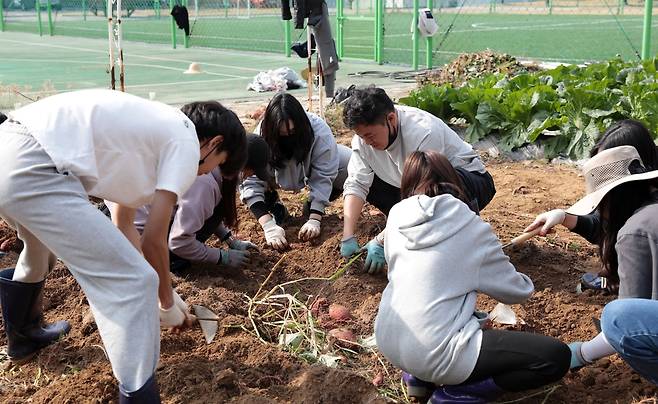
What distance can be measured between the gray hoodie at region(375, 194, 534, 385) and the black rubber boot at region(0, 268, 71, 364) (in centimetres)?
136

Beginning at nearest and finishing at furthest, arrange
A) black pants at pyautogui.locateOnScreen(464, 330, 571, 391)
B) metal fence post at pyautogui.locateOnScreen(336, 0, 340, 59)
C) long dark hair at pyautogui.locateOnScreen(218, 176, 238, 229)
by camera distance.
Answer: black pants at pyautogui.locateOnScreen(464, 330, 571, 391)
long dark hair at pyautogui.locateOnScreen(218, 176, 238, 229)
metal fence post at pyautogui.locateOnScreen(336, 0, 340, 59)

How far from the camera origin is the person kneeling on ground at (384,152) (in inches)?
144

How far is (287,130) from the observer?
4.38m

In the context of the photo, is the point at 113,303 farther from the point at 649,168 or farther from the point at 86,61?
the point at 86,61

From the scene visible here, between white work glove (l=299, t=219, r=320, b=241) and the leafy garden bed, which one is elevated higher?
the leafy garden bed

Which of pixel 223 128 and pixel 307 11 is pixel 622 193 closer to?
pixel 223 128

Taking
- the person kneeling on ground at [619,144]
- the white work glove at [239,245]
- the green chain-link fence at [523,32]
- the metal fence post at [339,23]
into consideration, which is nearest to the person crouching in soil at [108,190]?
the person kneeling on ground at [619,144]

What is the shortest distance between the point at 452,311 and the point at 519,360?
11.4 inches

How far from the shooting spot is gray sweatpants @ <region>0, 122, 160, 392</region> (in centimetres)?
231

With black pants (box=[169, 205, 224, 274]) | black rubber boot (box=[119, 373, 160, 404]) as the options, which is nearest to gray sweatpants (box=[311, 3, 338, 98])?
black pants (box=[169, 205, 224, 274])

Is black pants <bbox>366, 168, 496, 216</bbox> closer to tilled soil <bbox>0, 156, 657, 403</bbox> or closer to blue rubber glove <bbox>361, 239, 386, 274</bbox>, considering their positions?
tilled soil <bbox>0, 156, 657, 403</bbox>

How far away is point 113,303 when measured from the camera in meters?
2.32

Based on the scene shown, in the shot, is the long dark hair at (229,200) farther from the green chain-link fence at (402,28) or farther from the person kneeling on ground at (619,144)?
the green chain-link fence at (402,28)

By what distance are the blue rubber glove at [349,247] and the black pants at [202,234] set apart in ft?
2.07
